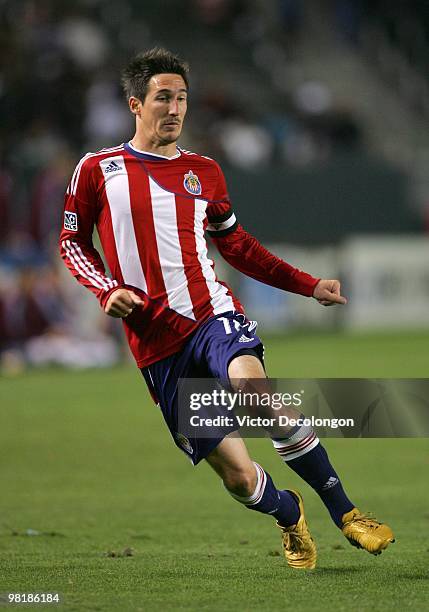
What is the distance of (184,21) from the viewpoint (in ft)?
81.3

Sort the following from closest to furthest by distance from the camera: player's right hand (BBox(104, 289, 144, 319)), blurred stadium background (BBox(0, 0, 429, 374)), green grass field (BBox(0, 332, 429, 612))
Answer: green grass field (BBox(0, 332, 429, 612)) < player's right hand (BBox(104, 289, 144, 319)) < blurred stadium background (BBox(0, 0, 429, 374))

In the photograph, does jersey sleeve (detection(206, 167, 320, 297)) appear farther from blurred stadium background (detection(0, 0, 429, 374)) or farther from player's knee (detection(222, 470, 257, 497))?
blurred stadium background (detection(0, 0, 429, 374))

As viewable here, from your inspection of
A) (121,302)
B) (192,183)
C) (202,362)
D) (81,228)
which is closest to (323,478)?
(202,362)

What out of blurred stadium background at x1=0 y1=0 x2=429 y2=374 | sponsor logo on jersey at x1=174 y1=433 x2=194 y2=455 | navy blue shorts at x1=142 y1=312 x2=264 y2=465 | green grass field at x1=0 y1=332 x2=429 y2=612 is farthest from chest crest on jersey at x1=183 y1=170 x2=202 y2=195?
blurred stadium background at x1=0 y1=0 x2=429 y2=374

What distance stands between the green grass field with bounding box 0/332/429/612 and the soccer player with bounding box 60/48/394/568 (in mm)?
341

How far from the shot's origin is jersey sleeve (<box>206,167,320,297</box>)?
5.70 m

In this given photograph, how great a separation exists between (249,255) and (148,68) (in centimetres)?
97

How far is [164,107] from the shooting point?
5.43 m

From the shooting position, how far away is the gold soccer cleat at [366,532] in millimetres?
5191

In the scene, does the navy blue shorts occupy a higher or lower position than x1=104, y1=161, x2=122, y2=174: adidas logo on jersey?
lower

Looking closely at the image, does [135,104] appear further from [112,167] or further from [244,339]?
[244,339]

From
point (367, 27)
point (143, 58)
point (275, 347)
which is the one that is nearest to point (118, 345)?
point (275, 347)

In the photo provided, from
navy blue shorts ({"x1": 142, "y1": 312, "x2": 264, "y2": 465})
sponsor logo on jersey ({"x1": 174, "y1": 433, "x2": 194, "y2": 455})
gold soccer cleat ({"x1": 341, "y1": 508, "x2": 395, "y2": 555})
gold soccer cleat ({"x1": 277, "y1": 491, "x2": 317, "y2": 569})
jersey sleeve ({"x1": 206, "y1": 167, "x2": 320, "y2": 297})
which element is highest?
jersey sleeve ({"x1": 206, "y1": 167, "x2": 320, "y2": 297})

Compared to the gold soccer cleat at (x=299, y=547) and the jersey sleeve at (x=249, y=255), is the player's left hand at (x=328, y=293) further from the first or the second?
the gold soccer cleat at (x=299, y=547)
